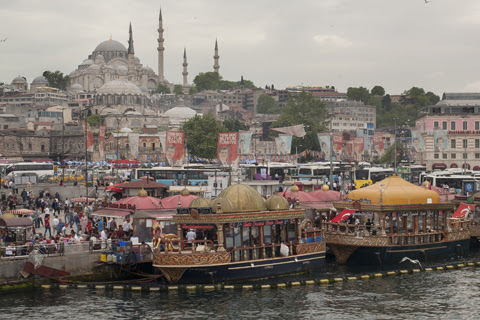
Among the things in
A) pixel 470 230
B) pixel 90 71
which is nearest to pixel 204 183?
pixel 470 230

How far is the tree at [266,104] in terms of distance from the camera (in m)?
190

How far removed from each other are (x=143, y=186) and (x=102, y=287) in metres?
12.0

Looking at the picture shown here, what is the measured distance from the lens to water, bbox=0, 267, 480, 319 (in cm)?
2166

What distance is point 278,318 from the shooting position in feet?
70.0

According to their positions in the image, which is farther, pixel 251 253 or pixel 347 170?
pixel 347 170

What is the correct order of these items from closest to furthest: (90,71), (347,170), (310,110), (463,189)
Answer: (463,189) < (347,170) < (310,110) < (90,71)

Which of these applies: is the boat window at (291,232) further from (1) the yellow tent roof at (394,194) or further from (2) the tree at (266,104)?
(2) the tree at (266,104)

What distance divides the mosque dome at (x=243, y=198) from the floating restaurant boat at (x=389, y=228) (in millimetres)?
4359

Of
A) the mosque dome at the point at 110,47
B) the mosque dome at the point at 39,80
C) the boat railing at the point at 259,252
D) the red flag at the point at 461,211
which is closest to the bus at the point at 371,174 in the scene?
the red flag at the point at 461,211

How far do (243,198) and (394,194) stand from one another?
6.57 meters

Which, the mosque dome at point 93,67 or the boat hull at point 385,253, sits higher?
the mosque dome at point 93,67

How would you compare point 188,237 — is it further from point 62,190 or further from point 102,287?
point 62,190

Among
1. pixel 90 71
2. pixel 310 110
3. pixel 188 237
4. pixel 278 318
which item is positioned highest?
pixel 90 71

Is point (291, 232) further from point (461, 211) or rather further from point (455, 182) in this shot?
point (455, 182)
